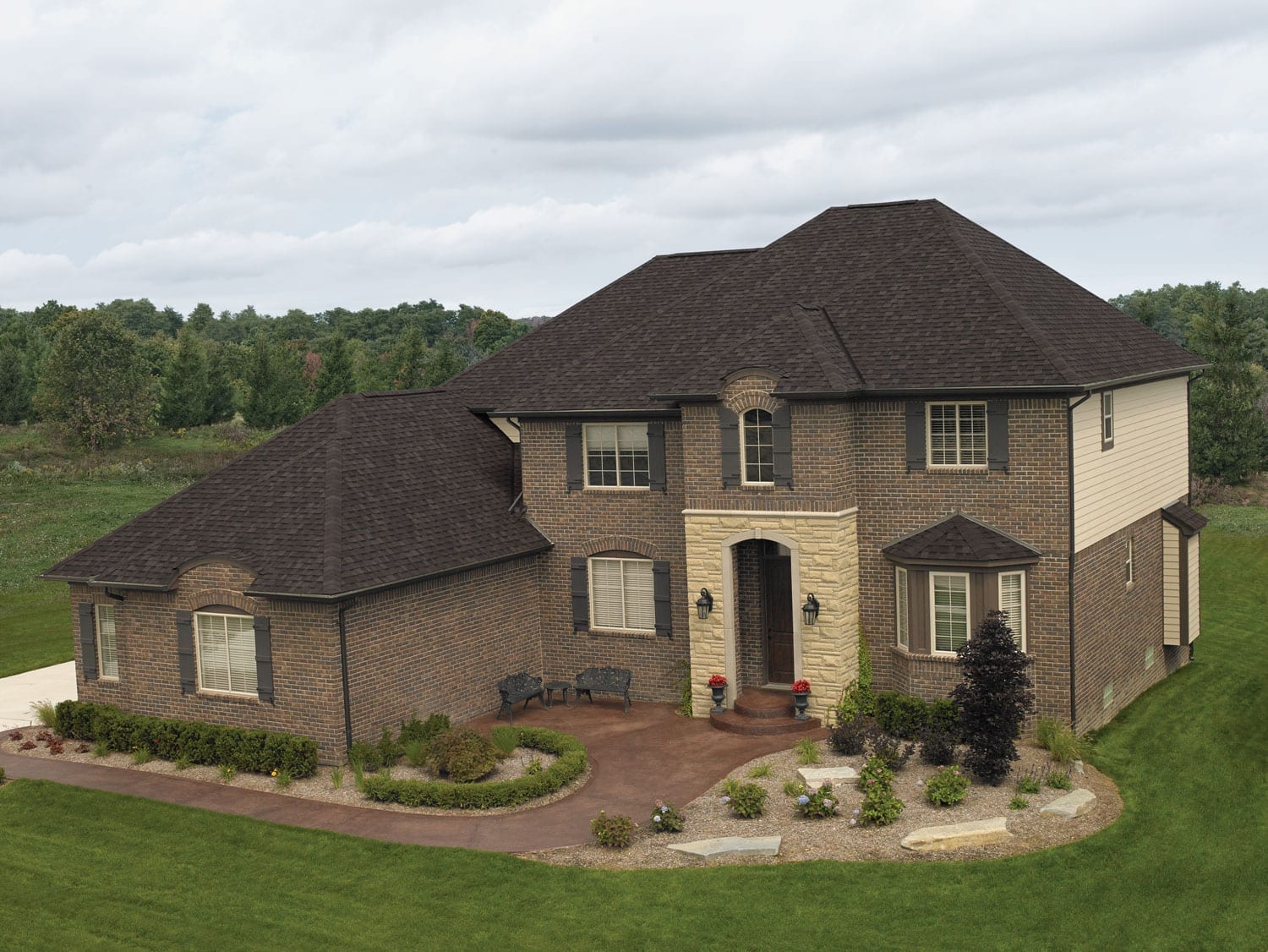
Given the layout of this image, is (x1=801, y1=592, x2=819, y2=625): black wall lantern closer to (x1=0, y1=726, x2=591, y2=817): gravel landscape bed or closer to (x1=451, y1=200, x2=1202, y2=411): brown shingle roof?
(x1=451, y1=200, x2=1202, y2=411): brown shingle roof

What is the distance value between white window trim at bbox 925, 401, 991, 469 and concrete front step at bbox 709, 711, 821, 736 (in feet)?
16.9

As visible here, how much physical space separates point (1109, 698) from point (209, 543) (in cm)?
1712

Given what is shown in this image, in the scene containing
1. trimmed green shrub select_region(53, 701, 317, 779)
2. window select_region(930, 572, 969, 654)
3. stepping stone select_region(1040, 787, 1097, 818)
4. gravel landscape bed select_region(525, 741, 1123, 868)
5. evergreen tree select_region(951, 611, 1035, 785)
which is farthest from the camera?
window select_region(930, 572, 969, 654)

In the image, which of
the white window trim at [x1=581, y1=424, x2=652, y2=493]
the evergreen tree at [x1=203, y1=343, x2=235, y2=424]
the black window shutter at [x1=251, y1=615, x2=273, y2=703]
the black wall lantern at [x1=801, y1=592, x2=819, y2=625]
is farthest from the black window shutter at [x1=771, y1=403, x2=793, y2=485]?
the evergreen tree at [x1=203, y1=343, x2=235, y2=424]

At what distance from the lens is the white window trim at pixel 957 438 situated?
22.5 meters

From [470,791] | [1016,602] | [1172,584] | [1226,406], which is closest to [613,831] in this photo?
[470,791]

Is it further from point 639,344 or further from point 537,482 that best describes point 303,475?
point 639,344

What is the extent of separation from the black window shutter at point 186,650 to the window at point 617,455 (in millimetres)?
8103

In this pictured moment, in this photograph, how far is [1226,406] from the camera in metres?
57.9

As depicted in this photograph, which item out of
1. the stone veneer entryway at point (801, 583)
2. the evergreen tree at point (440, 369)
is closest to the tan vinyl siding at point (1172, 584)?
the stone veneer entryway at point (801, 583)

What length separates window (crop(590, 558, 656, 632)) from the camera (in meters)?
25.9

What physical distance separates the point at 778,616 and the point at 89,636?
43.5 feet

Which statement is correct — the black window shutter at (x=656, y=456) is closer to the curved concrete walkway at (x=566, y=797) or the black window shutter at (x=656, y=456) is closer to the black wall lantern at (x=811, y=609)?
the black wall lantern at (x=811, y=609)

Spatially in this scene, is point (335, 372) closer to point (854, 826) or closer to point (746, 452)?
point (746, 452)
